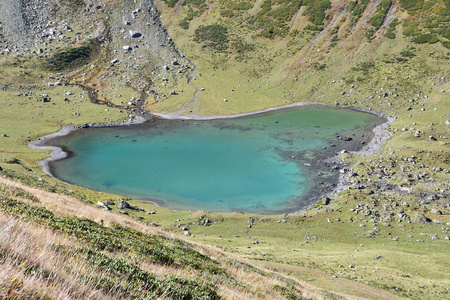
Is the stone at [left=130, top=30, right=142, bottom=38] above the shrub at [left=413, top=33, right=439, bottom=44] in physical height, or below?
above

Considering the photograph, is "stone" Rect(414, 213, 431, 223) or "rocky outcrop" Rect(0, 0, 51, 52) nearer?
"stone" Rect(414, 213, 431, 223)

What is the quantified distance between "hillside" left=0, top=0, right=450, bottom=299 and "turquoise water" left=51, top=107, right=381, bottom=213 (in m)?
7.43

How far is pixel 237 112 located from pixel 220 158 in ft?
134

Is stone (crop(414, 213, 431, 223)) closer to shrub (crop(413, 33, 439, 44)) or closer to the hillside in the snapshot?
the hillside

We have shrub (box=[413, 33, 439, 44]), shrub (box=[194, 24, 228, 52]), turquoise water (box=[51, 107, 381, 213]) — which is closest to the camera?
turquoise water (box=[51, 107, 381, 213])

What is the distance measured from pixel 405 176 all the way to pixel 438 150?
17.4 m

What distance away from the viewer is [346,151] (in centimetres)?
8956

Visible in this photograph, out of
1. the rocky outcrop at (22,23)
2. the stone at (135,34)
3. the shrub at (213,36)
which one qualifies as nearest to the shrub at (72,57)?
the rocky outcrop at (22,23)

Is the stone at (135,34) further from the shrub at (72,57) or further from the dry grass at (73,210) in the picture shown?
the dry grass at (73,210)

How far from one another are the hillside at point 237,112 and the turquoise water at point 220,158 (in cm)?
743

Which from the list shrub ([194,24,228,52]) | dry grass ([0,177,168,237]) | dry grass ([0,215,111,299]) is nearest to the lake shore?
dry grass ([0,177,168,237])

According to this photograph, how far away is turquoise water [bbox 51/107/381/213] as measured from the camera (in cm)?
7400

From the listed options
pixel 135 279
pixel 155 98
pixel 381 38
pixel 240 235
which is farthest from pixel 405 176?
pixel 155 98

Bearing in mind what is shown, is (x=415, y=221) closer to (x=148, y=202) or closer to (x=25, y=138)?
(x=148, y=202)
